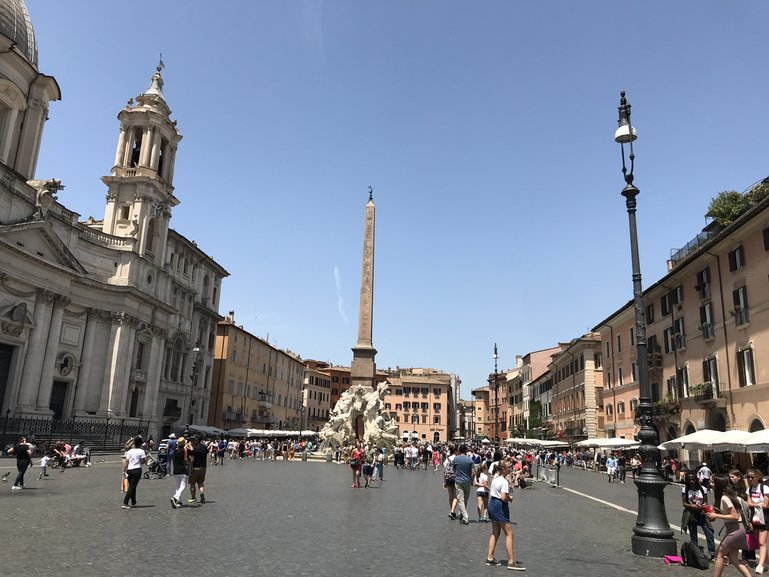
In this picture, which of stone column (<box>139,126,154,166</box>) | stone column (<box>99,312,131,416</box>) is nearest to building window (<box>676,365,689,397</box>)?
stone column (<box>99,312,131,416</box>)

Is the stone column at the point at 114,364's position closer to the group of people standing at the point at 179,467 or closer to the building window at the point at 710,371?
the group of people standing at the point at 179,467

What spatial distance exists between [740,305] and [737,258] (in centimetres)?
187

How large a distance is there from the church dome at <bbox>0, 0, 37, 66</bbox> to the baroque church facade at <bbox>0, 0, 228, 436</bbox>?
0.32 ft

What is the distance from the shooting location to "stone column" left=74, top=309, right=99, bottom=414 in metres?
35.4

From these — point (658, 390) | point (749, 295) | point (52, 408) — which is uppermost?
point (749, 295)

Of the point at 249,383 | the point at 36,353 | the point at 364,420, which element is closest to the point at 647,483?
the point at 364,420

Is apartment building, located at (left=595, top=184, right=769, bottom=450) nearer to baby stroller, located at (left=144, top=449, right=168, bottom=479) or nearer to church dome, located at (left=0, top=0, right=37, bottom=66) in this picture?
baby stroller, located at (left=144, top=449, right=168, bottom=479)

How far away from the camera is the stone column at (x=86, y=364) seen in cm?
3541

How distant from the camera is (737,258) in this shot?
2338cm

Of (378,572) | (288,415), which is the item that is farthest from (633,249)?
(288,415)

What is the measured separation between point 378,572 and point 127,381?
35140mm

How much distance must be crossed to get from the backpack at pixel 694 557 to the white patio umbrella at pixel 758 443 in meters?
10.3

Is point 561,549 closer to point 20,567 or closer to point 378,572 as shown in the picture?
point 378,572

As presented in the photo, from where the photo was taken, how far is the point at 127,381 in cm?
3766
